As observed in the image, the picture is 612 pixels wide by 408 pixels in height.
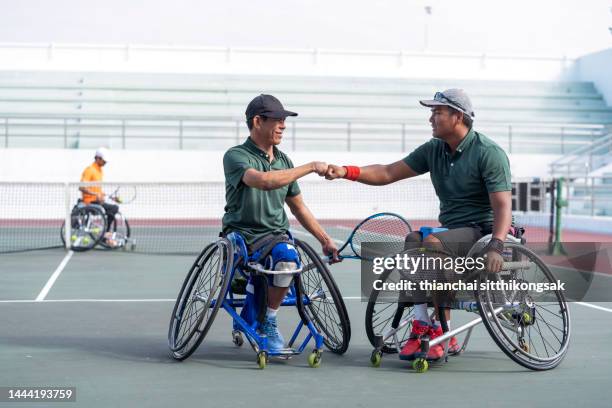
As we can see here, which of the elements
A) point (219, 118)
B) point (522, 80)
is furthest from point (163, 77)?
point (522, 80)

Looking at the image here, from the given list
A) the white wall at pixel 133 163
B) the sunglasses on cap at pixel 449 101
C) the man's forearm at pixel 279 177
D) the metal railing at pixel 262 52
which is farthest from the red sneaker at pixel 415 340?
the metal railing at pixel 262 52

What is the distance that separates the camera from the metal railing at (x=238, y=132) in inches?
1171

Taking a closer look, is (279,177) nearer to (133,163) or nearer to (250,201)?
(250,201)

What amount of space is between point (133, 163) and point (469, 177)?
917 inches

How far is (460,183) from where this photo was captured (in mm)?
6414

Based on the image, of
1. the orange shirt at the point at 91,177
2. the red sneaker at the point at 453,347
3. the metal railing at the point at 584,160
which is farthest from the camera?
the metal railing at the point at 584,160

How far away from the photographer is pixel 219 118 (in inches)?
1256

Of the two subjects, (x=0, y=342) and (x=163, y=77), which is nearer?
(x=0, y=342)

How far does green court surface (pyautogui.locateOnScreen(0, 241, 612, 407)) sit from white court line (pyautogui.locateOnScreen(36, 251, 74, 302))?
0.74m

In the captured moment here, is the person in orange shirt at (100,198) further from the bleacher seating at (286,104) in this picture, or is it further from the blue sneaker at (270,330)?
the bleacher seating at (286,104)

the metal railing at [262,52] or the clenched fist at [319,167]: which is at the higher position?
the metal railing at [262,52]

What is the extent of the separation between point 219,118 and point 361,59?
8.08 metres

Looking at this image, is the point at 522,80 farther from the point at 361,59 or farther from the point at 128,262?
the point at 128,262

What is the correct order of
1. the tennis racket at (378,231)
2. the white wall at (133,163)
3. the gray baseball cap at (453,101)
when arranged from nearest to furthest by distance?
the gray baseball cap at (453,101), the tennis racket at (378,231), the white wall at (133,163)
